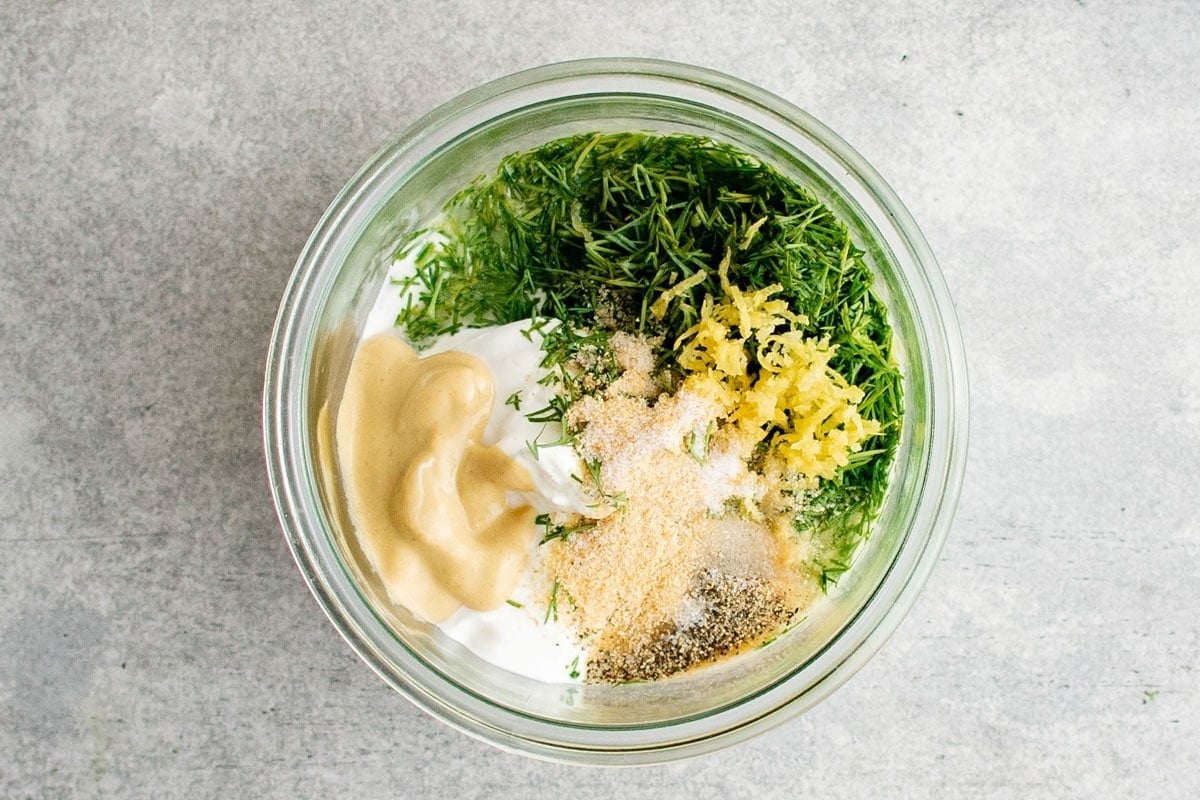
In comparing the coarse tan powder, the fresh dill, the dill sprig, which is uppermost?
the dill sprig

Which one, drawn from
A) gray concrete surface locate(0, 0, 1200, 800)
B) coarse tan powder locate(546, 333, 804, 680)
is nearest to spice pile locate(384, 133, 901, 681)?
coarse tan powder locate(546, 333, 804, 680)

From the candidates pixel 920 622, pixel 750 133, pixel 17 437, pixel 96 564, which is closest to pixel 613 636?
pixel 920 622

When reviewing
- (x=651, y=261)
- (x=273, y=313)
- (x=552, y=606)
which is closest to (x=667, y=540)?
(x=552, y=606)

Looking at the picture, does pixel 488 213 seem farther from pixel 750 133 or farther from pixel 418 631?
pixel 418 631

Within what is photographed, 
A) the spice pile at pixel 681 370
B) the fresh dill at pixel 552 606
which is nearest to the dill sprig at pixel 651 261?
the spice pile at pixel 681 370

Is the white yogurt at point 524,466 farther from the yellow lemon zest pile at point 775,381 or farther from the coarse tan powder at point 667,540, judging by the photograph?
the yellow lemon zest pile at point 775,381

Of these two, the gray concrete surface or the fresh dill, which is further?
the gray concrete surface

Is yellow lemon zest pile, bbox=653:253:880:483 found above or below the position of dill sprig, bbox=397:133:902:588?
below

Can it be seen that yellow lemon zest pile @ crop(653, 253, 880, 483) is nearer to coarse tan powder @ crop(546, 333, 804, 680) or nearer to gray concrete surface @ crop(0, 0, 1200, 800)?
coarse tan powder @ crop(546, 333, 804, 680)
